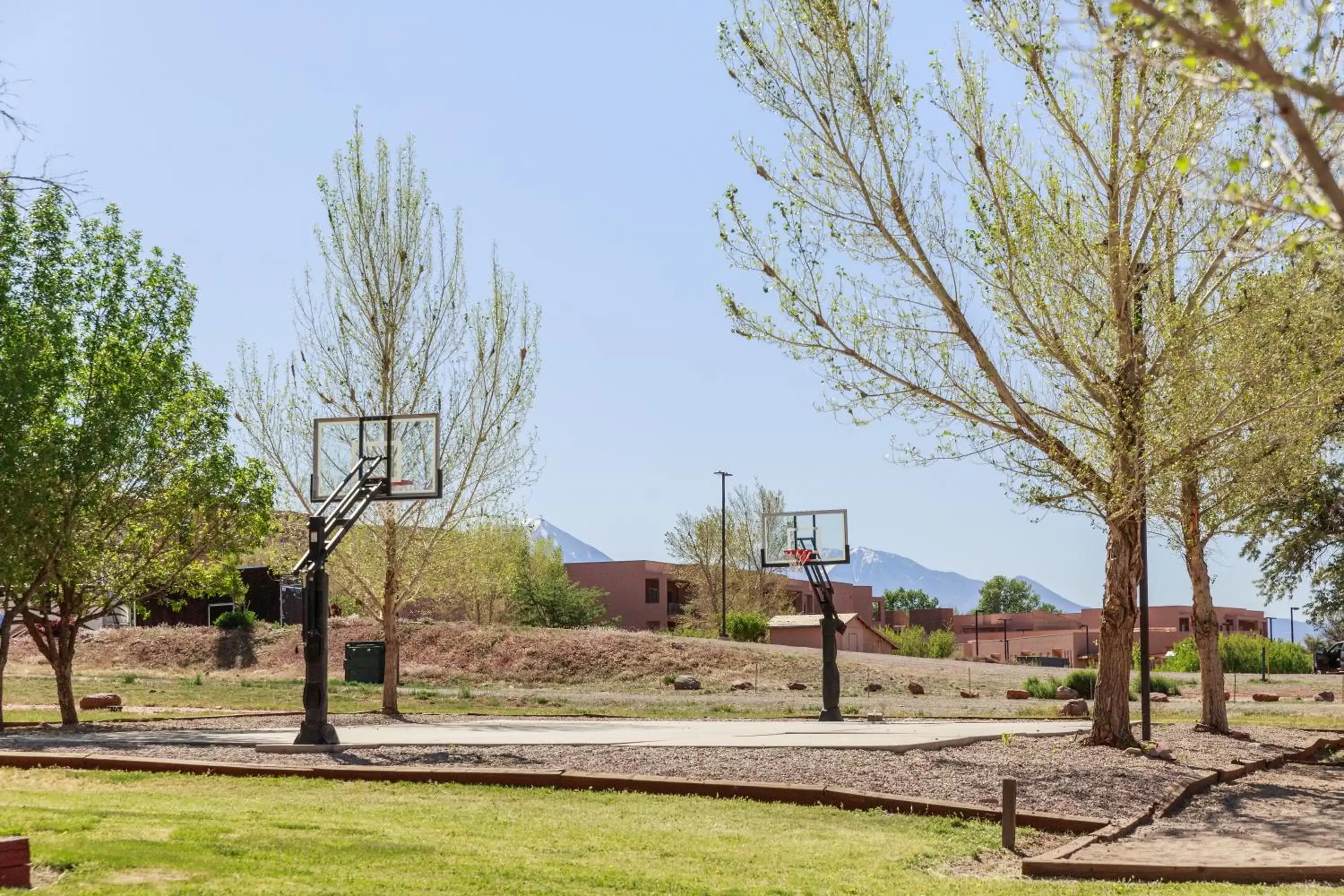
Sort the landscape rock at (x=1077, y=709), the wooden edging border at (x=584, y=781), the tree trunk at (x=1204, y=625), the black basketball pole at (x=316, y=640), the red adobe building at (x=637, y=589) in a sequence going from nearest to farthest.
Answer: the wooden edging border at (x=584, y=781) < the black basketball pole at (x=316, y=640) < the tree trunk at (x=1204, y=625) < the landscape rock at (x=1077, y=709) < the red adobe building at (x=637, y=589)

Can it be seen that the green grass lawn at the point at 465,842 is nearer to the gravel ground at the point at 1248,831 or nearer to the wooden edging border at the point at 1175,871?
the wooden edging border at the point at 1175,871

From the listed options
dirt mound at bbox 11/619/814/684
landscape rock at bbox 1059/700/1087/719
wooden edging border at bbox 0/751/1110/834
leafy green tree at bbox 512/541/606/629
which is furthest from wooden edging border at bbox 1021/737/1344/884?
leafy green tree at bbox 512/541/606/629

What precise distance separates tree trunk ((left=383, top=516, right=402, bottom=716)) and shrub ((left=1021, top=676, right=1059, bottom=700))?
53.9ft

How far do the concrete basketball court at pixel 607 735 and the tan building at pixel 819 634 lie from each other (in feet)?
119

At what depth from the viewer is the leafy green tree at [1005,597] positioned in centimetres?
14000

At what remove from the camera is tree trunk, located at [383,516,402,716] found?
960 inches

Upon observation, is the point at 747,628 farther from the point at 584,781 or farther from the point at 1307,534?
the point at 584,781

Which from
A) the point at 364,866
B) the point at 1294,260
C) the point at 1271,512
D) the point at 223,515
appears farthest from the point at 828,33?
the point at 1271,512

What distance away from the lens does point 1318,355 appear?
15305mm

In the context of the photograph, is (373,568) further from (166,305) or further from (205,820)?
(205,820)

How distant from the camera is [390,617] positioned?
2550cm

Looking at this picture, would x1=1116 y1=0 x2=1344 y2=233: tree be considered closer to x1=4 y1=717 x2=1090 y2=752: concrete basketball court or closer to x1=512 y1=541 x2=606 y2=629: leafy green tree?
x1=4 y1=717 x2=1090 y2=752: concrete basketball court

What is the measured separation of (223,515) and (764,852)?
16.3 meters

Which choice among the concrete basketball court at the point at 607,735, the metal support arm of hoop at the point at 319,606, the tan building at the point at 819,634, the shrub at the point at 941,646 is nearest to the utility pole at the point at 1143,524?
the concrete basketball court at the point at 607,735
